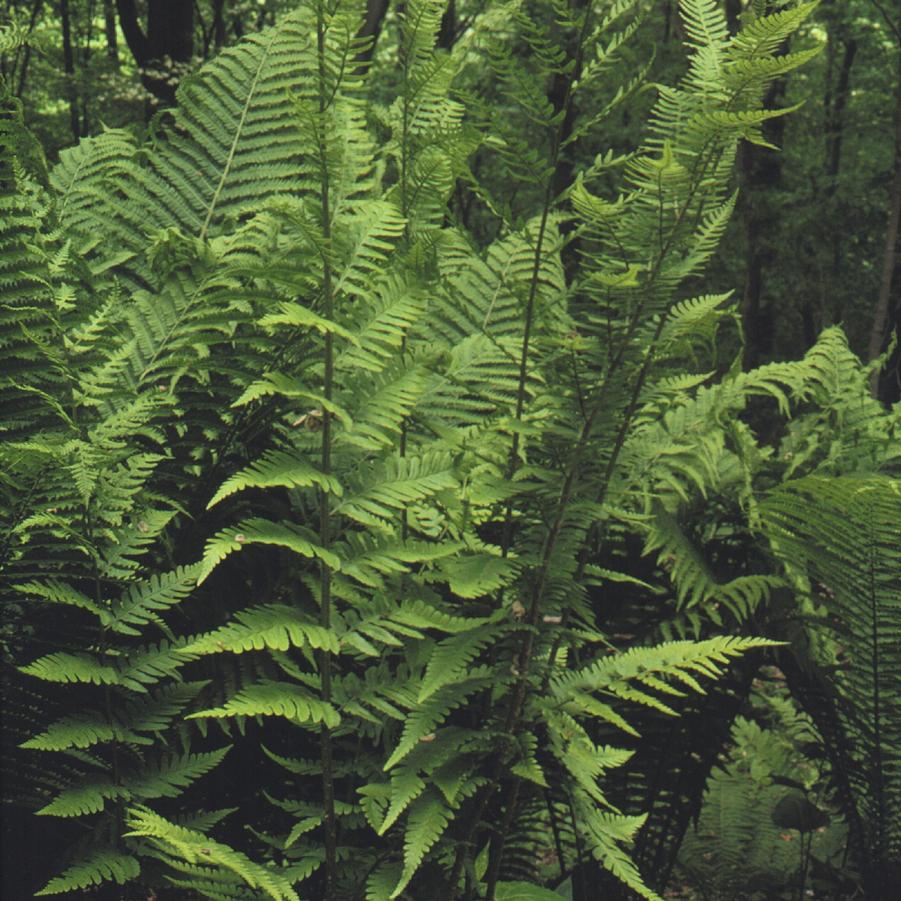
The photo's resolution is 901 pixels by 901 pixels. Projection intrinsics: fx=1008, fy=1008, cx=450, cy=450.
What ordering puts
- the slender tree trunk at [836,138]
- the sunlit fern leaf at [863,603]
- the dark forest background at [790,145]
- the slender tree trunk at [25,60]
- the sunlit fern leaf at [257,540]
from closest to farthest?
the sunlit fern leaf at [257,540] < the sunlit fern leaf at [863,603] < the dark forest background at [790,145] < the slender tree trunk at [836,138] < the slender tree trunk at [25,60]

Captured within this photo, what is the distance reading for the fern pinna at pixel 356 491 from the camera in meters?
1.21

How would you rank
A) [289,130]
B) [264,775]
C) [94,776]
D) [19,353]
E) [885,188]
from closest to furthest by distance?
[94,776], [19,353], [264,775], [289,130], [885,188]

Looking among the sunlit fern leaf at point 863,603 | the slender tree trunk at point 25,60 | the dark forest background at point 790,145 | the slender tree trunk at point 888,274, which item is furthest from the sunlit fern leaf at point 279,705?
the slender tree trunk at point 25,60

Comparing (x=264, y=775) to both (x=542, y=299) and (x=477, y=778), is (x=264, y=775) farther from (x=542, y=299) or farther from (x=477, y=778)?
(x=542, y=299)

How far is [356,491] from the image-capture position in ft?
4.19

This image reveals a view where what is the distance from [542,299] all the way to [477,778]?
0.67 m

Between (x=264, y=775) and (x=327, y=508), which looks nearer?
(x=327, y=508)

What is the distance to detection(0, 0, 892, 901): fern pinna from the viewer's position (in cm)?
121

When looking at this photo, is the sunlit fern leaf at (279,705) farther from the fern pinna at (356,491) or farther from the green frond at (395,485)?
the green frond at (395,485)

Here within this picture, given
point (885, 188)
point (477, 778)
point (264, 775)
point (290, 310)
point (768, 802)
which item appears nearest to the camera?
point (290, 310)

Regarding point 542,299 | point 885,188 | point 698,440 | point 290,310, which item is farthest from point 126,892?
point 885,188

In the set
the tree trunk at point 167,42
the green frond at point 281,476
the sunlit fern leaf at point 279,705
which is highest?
the tree trunk at point 167,42

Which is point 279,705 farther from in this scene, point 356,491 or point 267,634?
point 356,491

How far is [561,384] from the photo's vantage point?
4.33ft
